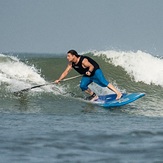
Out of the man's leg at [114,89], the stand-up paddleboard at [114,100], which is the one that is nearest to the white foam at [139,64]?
the stand-up paddleboard at [114,100]

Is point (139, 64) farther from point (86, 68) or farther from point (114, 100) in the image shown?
point (86, 68)

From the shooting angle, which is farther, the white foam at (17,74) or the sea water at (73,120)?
the white foam at (17,74)

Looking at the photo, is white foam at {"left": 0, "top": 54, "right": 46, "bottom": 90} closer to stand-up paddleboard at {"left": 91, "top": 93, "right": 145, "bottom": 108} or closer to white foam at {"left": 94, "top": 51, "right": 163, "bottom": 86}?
stand-up paddleboard at {"left": 91, "top": 93, "right": 145, "bottom": 108}

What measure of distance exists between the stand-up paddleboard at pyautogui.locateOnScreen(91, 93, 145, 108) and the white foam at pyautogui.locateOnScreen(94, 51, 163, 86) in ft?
15.2

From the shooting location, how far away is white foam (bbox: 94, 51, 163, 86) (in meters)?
17.7

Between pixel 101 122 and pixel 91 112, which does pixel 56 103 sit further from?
pixel 101 122

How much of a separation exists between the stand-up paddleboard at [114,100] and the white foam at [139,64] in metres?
4.63

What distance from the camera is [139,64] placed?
1908 cm

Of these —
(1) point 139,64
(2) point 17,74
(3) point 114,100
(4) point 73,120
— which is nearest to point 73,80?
(2) point 17,74

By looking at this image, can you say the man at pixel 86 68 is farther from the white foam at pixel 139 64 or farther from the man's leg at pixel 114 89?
the white foam at pixel 139 64

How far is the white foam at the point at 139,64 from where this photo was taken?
698 inches

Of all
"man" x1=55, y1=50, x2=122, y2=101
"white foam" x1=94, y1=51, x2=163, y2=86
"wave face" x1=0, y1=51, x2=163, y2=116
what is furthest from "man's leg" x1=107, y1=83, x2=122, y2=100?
"white foam" x1=94, y1=51, x2=163, y2=86

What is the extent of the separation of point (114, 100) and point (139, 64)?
6.71 metres

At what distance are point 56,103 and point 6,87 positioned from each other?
225 centimetres
